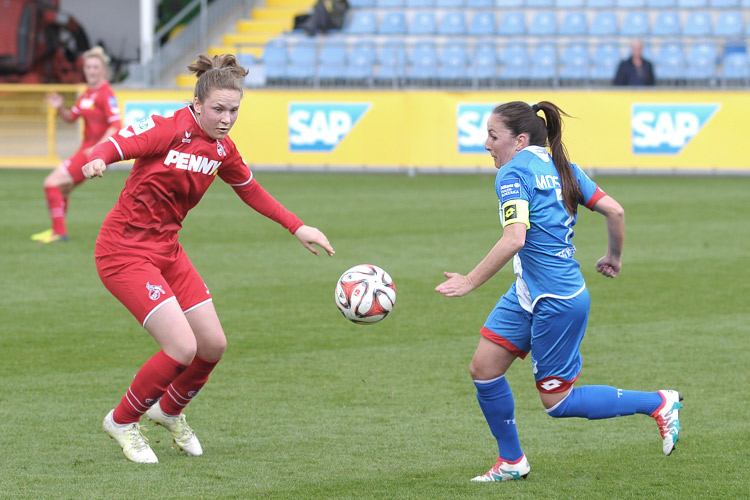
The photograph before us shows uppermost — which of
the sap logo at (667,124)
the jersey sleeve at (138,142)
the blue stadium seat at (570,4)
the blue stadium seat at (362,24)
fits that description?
the blue stadium seat at (570,4)

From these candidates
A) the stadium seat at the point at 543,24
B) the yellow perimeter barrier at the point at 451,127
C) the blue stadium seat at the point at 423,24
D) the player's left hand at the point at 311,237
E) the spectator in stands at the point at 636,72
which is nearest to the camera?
the player's left hand at the point at 311,237

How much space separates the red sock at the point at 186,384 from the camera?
211 inches

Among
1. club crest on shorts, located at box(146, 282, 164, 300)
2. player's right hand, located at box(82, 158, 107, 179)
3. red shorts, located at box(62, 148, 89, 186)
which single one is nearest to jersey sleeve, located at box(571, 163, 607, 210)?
club crest on shorts, located at box(146, 282, 164, 300)

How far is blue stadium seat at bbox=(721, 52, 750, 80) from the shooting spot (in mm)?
22406

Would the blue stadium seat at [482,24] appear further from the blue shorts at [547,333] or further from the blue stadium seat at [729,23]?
the blue shorts at [547,333]

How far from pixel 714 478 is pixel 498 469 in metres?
0.97

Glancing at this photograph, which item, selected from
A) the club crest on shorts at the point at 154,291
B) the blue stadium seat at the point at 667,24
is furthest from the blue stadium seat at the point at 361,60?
the club crest on shorts at the point at 154,291

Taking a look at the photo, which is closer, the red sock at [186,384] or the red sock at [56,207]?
the red sock at [186,384]

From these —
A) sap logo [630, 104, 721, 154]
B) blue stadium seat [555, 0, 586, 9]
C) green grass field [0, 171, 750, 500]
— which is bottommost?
green grass field [0, 171, 750, 500]

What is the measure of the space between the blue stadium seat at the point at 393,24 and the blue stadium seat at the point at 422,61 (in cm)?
191

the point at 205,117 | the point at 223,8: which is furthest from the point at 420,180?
the point at 205,117

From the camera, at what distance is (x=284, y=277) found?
10719 mm

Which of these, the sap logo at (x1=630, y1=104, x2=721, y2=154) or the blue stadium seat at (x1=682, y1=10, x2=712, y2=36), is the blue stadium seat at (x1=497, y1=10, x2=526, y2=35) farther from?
the sap logo at (x1=630, y1=104, x2=721, y2=154)

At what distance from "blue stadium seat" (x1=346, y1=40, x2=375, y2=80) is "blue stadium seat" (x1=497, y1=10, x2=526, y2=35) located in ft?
11.2
